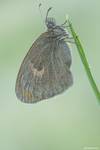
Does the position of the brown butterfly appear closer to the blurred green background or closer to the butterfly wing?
the butterfly wing

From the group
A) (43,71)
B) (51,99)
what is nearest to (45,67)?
(43,71)

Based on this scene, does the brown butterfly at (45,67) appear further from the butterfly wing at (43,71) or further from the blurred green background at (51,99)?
the blurred green background at (51,99)

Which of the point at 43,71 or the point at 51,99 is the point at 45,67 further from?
the point at 51,99

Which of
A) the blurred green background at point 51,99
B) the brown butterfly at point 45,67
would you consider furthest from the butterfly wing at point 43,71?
the blurred green background at point 51,99

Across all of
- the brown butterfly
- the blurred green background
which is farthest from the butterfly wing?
the blurred green background

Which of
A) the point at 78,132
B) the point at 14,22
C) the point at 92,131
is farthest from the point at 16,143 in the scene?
the point at 14,22

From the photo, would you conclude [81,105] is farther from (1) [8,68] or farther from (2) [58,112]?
(1) [8,68]
